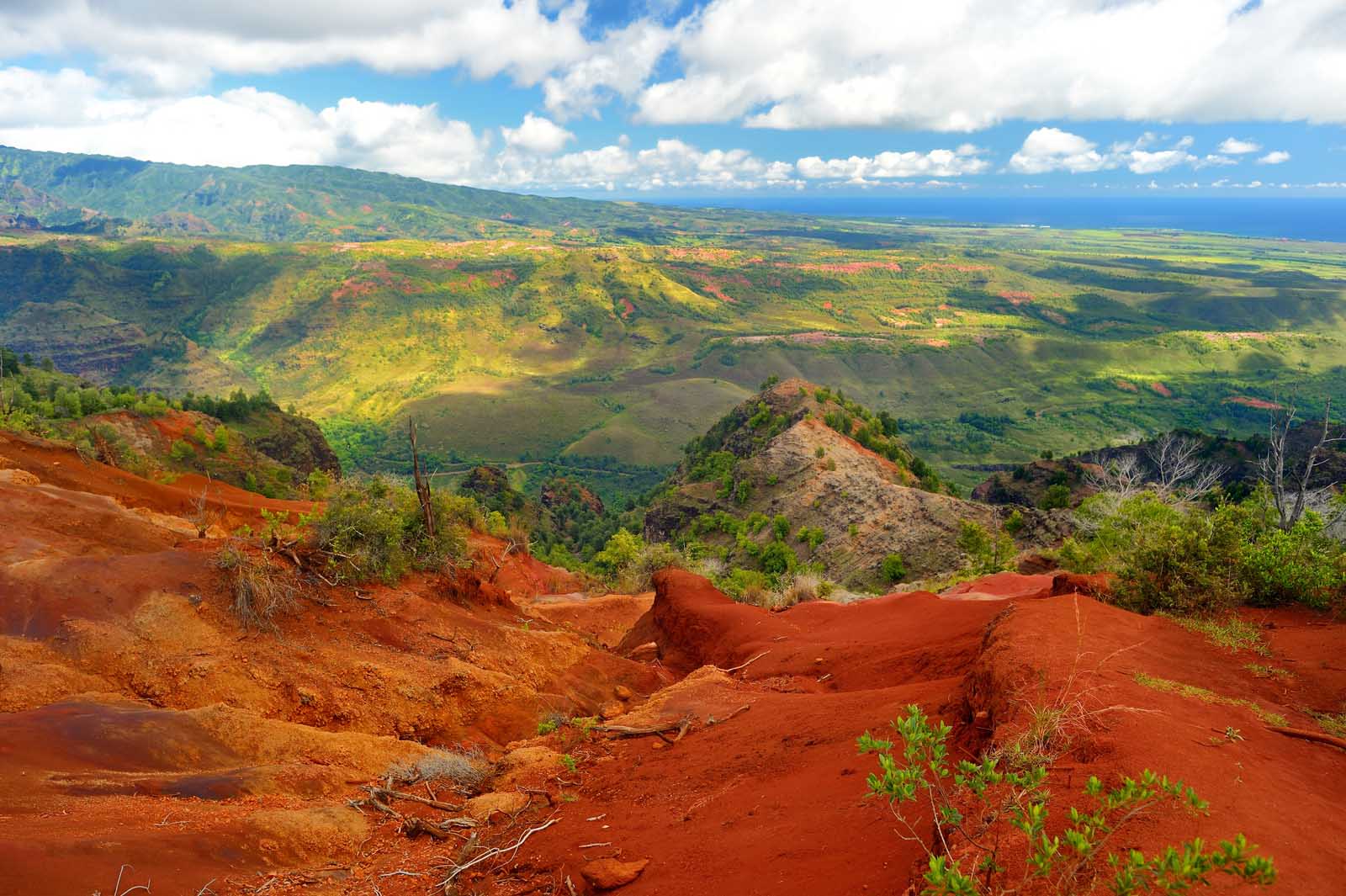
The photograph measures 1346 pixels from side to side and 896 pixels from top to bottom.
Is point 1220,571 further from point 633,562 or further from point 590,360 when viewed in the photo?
point 590,360

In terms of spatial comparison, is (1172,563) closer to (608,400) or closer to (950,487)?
(950,487)

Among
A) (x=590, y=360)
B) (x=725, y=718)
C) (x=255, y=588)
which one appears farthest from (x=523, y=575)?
(x=590, y=360)

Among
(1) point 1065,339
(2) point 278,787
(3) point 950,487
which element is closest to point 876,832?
(2) point 278,787

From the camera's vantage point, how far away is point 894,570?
1499 inches

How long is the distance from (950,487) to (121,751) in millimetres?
68102

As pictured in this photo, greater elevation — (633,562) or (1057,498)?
(1057,498)

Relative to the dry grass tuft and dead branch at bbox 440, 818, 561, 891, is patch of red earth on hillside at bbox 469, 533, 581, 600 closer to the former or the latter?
the dry grass tuft

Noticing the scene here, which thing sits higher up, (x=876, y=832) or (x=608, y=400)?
(x=876, y=832)

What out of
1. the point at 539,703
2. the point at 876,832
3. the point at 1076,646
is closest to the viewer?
the point at 876,832

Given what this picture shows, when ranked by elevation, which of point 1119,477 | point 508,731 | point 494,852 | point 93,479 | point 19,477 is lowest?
point 508,731

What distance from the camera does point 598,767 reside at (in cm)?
1134

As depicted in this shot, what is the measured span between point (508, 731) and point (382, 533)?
5.90 metres

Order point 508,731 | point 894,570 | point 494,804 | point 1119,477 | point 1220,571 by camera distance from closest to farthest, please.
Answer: point 494,804
point 1220,571
point 508,731
point 1119,477
point 894,570

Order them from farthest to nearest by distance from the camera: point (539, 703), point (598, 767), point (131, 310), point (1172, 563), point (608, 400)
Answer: point (131, 310) < point (608, 400) < point (539, 703) < point (1172, 563) < point (598, 767)
